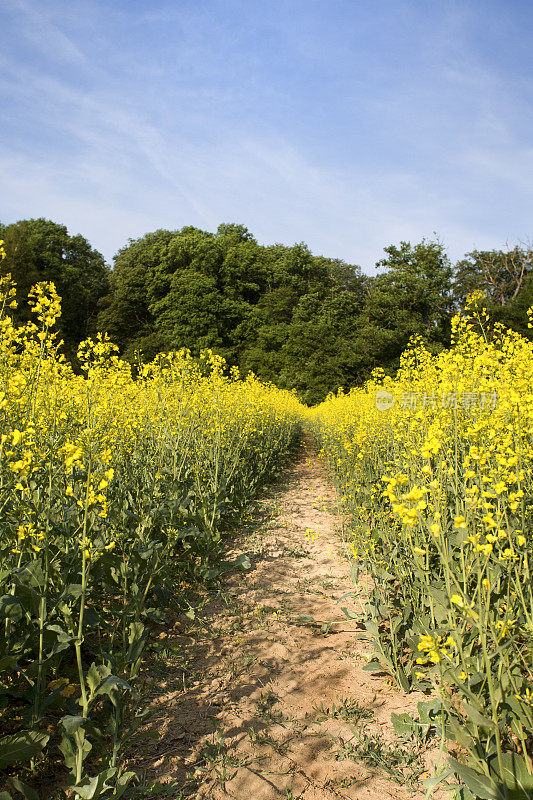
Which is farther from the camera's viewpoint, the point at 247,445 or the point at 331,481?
the point at 331,481

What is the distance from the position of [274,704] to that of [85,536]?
1413 millimetres

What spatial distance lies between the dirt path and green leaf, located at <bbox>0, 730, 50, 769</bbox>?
0.50m

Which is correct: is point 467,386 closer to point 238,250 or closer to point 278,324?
point 278,324

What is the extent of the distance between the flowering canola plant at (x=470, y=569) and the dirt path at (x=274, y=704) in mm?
264

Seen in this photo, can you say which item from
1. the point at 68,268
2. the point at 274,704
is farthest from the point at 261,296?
the point at 274,704

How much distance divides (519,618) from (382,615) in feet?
2.51

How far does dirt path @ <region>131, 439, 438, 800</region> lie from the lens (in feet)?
6.34

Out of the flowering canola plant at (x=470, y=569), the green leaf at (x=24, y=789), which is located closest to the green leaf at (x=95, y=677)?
the green leaf at (x=24, y=789)

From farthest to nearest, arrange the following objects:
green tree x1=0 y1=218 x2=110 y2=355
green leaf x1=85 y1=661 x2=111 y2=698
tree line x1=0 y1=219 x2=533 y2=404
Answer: green tree x1=0 y1=218 x2=110 y2=355, tree line x1=0 y1=219 x2=533 y2=404, green leaf x1=85 y1=661 x2=111 y2=698

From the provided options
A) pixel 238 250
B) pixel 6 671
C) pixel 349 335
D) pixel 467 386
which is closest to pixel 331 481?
pixel 467 386

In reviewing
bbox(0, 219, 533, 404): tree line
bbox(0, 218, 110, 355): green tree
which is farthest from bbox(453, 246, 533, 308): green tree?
bbox(0, 218, 110, 355): green tree

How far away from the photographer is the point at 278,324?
34.2 metres

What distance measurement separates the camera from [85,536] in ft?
5.74

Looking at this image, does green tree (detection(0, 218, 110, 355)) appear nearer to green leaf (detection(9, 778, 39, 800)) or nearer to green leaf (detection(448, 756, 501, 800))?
green leaf (detection(9, 778, 39, 800))
